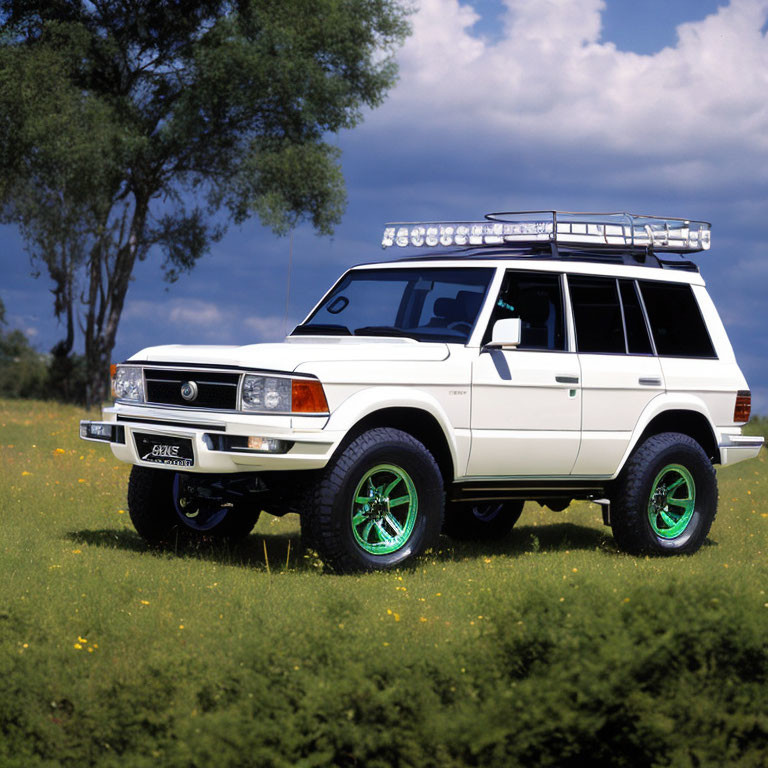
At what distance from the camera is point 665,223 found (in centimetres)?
1001

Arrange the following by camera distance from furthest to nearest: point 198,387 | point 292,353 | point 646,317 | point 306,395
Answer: point 646,317
point 198,387
point 292,353
point 306,395

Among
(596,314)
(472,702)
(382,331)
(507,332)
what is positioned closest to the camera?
(472,702)

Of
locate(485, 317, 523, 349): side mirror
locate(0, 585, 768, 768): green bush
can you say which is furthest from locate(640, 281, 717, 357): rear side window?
locate(0, 585, 768, 768): green bush

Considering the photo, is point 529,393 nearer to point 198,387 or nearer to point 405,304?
point 405,304

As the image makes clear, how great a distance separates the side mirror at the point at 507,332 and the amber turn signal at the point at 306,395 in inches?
56.4

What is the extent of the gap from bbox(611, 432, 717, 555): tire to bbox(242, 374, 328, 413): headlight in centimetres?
304

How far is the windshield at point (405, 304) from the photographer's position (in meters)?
8.62

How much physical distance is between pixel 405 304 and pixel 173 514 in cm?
250

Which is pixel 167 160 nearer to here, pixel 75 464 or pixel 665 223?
pixel 75 464

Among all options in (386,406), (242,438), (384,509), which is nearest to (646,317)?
(386,406)

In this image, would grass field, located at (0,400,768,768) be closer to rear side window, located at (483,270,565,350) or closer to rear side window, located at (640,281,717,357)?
rear side window, located at (483,270,565,350)

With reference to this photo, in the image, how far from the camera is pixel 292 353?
768 cm

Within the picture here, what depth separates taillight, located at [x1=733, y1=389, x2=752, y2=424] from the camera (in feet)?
33.0

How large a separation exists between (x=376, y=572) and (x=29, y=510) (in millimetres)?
4538
